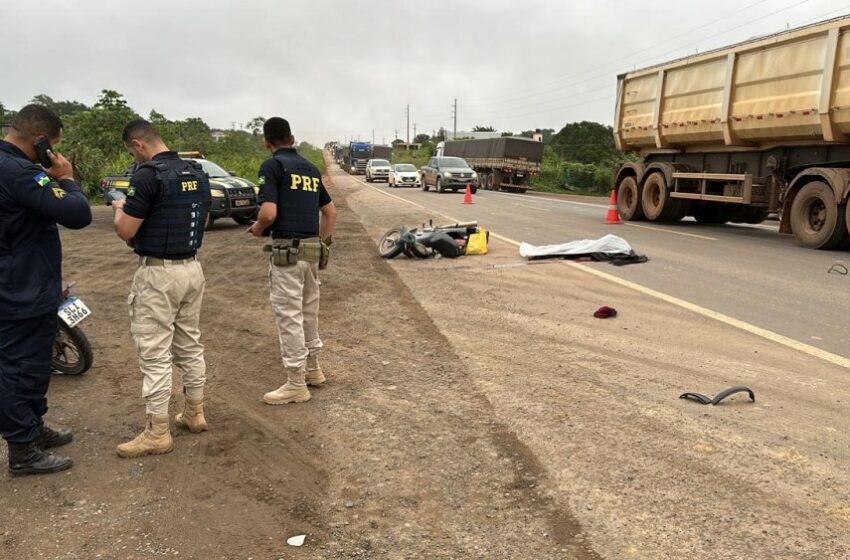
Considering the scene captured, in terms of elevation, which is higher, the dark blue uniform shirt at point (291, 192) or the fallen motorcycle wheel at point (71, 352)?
the dark blue uniform shirt at point (291, 192)

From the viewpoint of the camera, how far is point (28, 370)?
3352 millimetres

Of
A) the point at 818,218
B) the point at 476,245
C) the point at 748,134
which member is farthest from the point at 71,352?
the point at 748,134

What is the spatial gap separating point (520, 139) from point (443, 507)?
3449cm

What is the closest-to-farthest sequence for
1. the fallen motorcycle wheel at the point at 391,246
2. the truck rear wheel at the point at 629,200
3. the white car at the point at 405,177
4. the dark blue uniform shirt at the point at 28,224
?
the dark blue uniform shirt at the point at 28,224
the fallen motorcycle wheel at the point at 391,246
the truck rear wheel at the point at 629,200
the white car at the point at 405,177

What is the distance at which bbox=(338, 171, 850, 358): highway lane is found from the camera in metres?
6.36

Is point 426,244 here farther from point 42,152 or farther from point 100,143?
point 100,143

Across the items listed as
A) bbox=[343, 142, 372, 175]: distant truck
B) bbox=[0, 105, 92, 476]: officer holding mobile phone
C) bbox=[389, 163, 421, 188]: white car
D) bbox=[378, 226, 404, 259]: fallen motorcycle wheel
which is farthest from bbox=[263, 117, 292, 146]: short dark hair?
bbox=[343, 142, 372, 175]: distant truck

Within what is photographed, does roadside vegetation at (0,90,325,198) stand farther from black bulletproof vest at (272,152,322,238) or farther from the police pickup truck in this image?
black bulletproof vest at (272,152,322,238)

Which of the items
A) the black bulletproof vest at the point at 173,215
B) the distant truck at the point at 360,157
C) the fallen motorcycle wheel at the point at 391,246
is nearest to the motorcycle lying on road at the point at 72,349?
the black bulletproof vest at the point at 173,215

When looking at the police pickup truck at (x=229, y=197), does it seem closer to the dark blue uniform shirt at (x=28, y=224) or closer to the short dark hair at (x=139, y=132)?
the short dark hair at (x=139, y=132)

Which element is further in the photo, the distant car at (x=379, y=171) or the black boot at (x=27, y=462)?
the distant car at (x=379, y=171)

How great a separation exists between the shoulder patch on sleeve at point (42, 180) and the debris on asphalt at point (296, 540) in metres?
2.11

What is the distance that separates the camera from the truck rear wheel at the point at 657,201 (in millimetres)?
15656

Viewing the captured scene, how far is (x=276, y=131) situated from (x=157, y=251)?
1202 mm
